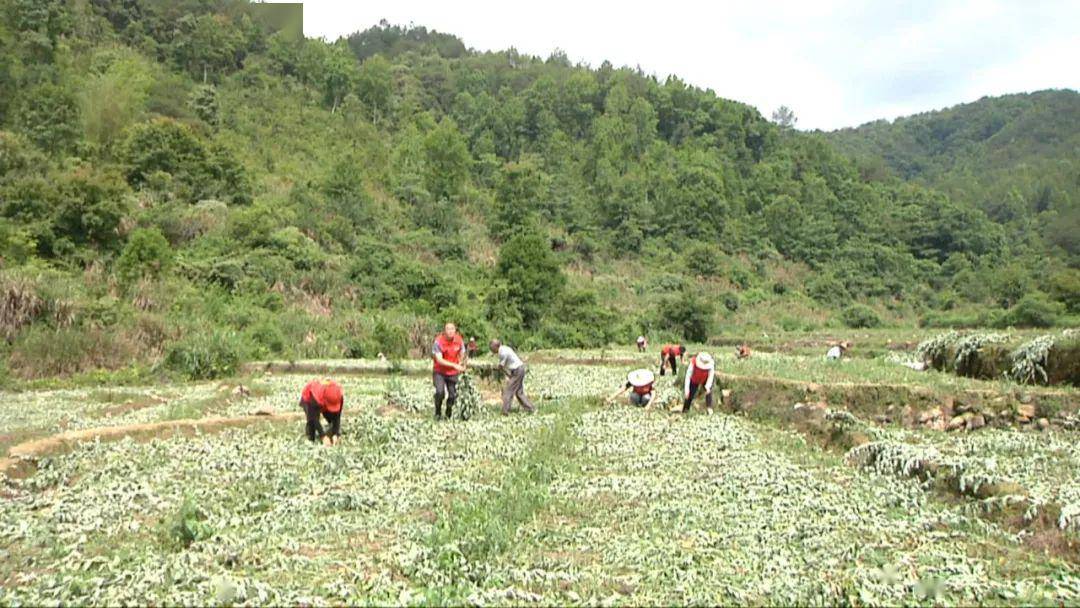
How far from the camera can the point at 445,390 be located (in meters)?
15.9

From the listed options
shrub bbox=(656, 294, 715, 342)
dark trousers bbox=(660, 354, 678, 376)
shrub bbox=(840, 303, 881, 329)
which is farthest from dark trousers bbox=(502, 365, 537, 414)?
shrub bbox=(840, 303, 881, 329)

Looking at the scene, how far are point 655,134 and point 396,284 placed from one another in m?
73.4

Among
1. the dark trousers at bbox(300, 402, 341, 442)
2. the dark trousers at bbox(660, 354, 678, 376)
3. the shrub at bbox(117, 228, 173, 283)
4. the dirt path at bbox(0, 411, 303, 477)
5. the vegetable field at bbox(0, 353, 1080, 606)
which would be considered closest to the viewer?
the vegetable field at bbox(0, 353, 1080, 606)

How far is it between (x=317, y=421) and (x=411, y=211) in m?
51.9

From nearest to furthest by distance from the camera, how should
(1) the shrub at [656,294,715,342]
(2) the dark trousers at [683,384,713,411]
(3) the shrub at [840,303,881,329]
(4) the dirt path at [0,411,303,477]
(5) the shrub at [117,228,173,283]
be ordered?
(4) the dirt path at [0,411,303,477] < (2) the dark trousers at [683,384,713,411] < (5) the shrub at [117,228,173,283] < (1) the shrub at [656,294,715,342] < (3) the shrub at [840,303,881,329]

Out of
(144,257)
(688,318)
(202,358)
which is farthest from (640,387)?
(688,318)

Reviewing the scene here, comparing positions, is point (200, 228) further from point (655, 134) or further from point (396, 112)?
point (655, 134)

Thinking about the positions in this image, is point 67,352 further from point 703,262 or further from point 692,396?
point 703,262

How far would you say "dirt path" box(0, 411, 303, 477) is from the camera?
10.8m

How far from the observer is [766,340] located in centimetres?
→ 4466

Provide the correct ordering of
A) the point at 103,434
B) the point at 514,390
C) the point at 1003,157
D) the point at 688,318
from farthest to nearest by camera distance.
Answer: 1. the point at 1003,157
2. the point at 688,318
3. the point at 514,390
4. the point at 103,434

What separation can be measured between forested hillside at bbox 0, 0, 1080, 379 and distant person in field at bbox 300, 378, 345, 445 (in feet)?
46.4

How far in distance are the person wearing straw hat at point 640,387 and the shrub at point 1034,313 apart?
1715 inches

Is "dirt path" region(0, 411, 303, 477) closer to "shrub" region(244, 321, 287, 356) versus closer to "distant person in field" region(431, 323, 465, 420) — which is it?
"distant person in field" region(431, 323, 465, 420)
